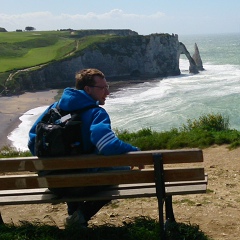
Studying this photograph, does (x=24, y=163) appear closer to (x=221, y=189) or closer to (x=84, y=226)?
(x=84, y=226)

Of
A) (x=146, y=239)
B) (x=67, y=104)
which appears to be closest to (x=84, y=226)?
(x=146, y=239)

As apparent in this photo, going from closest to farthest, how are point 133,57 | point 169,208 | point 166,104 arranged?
point 169,208 < point 166,104 < point 133,57

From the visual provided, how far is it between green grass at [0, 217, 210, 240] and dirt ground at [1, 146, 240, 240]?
33 cm

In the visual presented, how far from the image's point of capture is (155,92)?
57.8 meters

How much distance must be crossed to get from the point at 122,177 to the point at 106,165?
22 centimetres

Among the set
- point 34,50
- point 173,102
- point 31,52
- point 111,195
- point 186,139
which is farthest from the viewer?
point 34,50

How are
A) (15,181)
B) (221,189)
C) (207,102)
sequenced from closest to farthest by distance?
(15,181)
(221,189)
(207,102)

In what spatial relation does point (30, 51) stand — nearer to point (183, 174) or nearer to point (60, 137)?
point (60, 137)

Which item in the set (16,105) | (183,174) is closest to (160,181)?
(183,174)

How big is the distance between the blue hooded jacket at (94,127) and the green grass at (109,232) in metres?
0.87

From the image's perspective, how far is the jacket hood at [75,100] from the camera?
4.12 meters

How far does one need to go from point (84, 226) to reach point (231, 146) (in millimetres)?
6035

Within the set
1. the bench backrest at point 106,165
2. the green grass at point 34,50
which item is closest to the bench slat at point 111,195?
the bench backrest at point 106,165

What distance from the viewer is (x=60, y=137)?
158 inches
